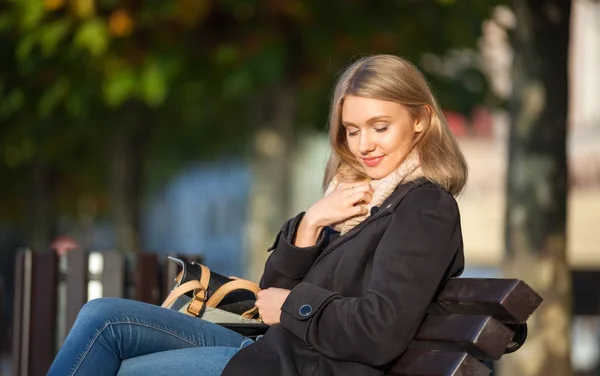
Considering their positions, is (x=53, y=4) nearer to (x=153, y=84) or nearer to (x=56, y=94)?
(x=153, y=84)

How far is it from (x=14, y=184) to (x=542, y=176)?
13.5 meters

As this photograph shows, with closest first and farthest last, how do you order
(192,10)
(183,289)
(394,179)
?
(394,179) → (183,289) → (192,10)

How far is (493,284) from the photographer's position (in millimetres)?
3506

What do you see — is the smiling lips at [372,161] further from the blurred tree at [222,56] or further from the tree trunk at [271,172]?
the tree trunk at [271,172]

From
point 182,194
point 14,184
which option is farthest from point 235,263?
→ point 14,184

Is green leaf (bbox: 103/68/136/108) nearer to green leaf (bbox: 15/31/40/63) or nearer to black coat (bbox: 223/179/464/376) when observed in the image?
green leaf (bbox: 15/31/40/63)

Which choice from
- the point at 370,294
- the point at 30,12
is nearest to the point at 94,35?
the point at 30,12

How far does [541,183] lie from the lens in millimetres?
7520

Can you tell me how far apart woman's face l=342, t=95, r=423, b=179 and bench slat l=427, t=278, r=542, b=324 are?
0.49 metres

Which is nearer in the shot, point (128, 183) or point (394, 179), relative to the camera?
point (394, 179)

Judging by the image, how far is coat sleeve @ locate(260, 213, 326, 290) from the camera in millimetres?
4039

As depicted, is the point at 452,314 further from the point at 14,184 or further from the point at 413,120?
the point at 14,184

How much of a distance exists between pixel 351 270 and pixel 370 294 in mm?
212

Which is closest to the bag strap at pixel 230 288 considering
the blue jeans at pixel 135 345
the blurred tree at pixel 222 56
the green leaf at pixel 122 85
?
the blue jeans at pixel 135 345
